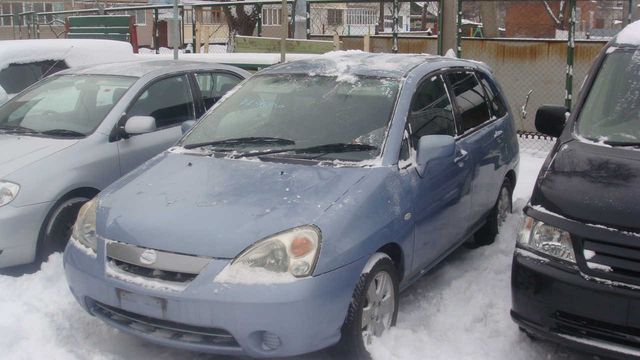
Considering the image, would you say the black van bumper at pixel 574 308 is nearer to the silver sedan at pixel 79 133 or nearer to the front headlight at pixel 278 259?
the front headlight at pixel 278 259

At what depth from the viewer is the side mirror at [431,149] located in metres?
4.07

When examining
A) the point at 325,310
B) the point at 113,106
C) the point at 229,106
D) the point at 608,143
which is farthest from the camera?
the point at 113,106

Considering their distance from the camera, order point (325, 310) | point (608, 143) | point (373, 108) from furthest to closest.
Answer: point (373, 108)
point (608, 143)
point (325, 310)

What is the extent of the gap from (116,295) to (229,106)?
1.83m

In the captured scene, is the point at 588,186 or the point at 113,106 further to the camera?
the point at 113,106

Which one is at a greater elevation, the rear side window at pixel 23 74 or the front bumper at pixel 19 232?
the rear side window at pixel 23 74

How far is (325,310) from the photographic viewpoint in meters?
3.26

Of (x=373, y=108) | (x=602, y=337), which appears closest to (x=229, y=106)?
(x=373, y=108)

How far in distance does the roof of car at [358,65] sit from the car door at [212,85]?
1.48 meters

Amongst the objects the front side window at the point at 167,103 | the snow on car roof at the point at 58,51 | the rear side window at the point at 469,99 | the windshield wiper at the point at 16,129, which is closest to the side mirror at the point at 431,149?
the rear side window at the point at 469,99

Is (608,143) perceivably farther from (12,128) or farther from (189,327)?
(12,128)

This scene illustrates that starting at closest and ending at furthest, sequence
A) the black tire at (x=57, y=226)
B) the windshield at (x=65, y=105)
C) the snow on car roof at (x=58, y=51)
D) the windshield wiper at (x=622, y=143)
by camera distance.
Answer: the windshield wiper at (x=622, y=143) < the black tire at (x=57, y=226) < the windshield at (x=65, y=105) < the snow on car roof at (x=58, y=51)

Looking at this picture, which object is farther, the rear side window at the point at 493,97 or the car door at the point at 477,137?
the rear side window at the point at 493,97

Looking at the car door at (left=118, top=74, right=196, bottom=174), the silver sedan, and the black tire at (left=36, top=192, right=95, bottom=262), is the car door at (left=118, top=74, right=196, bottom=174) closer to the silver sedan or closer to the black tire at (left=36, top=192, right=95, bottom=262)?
the silver sedan
